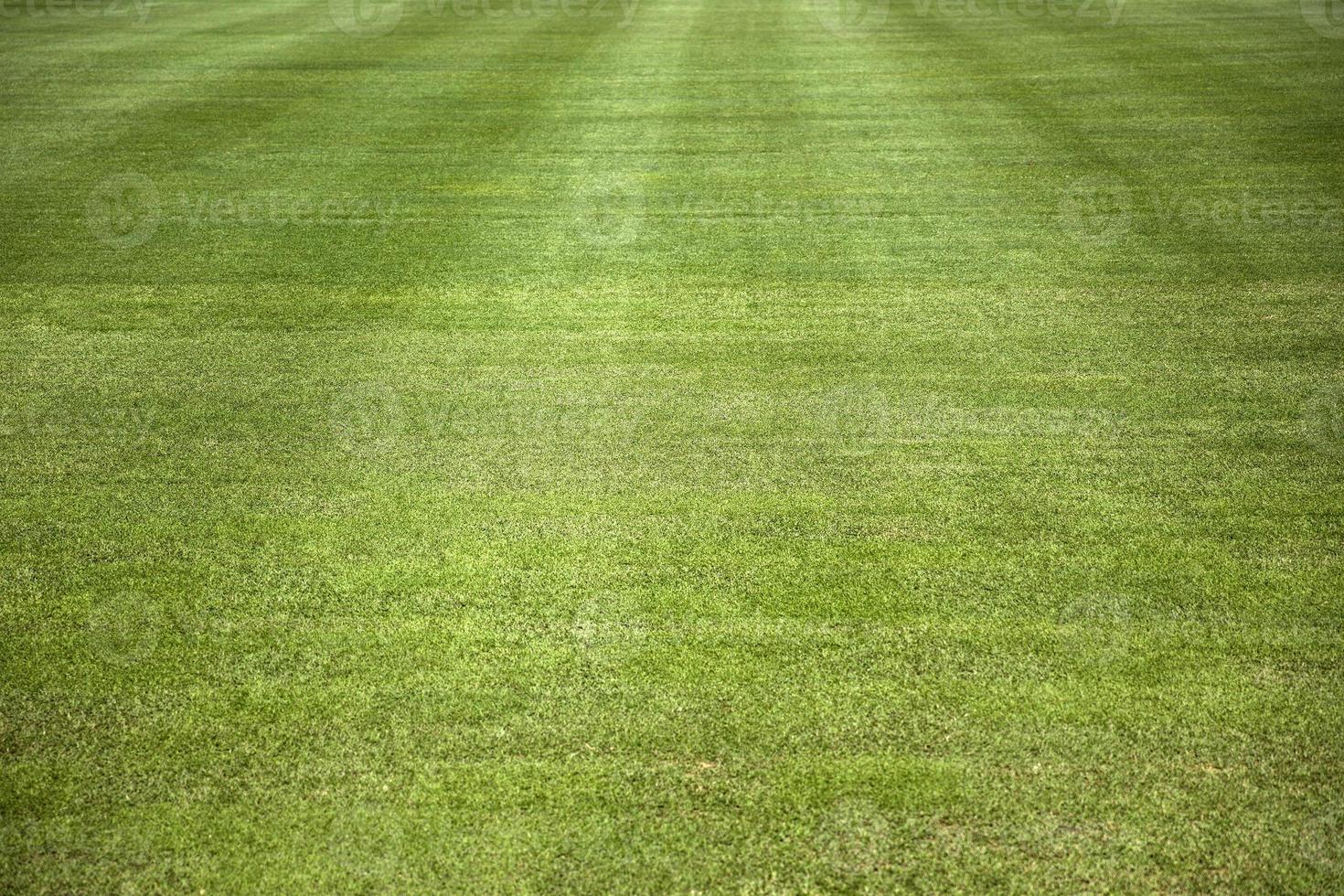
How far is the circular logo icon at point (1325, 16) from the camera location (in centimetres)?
1265

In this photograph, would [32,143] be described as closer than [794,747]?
No

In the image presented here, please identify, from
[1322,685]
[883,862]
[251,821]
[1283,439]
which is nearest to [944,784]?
[883,862]

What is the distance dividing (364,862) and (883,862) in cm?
149

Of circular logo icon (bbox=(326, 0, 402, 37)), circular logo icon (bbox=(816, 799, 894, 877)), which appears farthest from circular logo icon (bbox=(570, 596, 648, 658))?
circular logo icon (bbox=(326, 0, 402, 37))

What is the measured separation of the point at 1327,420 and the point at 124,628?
18.4ft

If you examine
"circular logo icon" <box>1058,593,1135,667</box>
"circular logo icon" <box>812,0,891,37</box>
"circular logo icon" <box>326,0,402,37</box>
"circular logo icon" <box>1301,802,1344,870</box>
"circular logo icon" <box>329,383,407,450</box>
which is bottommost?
"circular logo icon" <box>1301,802,1344,870</box>

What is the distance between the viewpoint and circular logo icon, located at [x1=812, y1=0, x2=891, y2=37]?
14.0m

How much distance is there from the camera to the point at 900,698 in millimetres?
3615

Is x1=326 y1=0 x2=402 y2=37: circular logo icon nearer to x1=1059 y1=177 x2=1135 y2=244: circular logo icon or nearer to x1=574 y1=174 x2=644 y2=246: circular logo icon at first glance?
x1=574 y1=174 x2=644 y2=246: circular logo icon

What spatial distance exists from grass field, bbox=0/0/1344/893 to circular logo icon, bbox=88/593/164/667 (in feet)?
0.07

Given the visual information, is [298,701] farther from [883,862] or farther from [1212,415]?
[1212,415]

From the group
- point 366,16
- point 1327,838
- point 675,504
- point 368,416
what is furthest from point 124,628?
point 366,16

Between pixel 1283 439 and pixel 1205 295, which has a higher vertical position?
pixel 1205 295

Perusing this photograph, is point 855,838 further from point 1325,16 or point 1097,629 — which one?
point 1325,16
